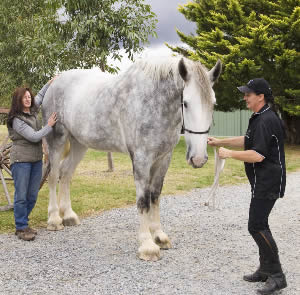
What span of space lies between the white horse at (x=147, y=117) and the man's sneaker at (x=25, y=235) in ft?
1.61

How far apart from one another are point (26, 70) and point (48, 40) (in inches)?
148

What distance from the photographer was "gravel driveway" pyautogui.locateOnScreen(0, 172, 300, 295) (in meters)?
3.52

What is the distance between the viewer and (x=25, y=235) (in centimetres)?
495

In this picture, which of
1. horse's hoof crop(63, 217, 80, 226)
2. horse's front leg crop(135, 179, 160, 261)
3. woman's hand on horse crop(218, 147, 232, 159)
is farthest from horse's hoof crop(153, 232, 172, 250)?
woman's hand on horse crop(218, 147, 232, 159)

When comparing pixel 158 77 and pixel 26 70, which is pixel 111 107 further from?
pixel 26 70

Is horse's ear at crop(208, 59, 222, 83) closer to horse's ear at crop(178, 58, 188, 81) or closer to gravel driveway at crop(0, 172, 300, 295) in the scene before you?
horse's ear at crop(178, 58, 188, 81)

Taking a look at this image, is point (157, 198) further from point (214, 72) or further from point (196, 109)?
point (214, 72)

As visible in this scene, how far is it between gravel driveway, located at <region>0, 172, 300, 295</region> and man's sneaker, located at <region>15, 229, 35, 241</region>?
0.07 meters

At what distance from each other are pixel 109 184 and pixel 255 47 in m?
10.8

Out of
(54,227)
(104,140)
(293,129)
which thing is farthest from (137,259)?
(293,129)

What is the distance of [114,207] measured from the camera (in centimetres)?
684

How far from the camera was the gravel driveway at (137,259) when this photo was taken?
3518mm

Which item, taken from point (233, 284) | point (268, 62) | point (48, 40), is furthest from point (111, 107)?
point (268, 62)

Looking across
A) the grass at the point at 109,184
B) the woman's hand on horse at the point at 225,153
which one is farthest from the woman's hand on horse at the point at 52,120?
the woman's hand on horse at the point at 225,153
